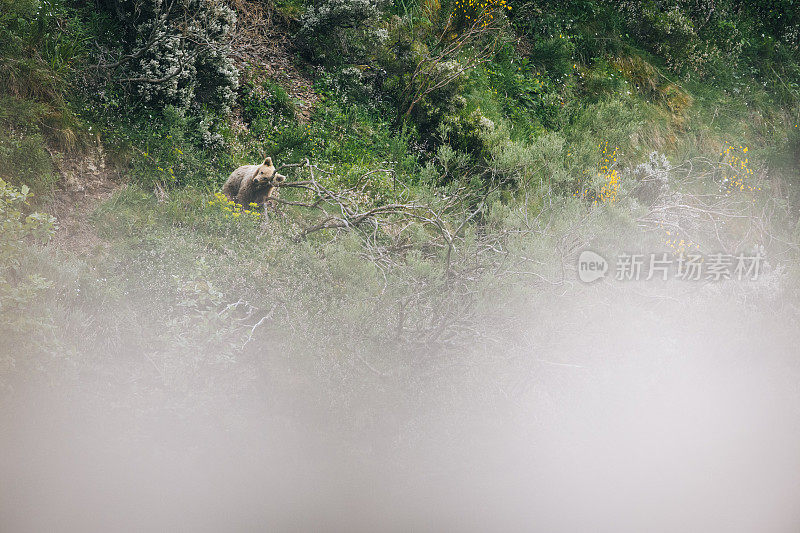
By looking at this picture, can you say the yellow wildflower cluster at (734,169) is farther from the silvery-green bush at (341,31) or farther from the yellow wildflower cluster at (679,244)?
the silvery-green bush at (341,31)

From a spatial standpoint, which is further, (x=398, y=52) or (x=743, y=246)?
(x=398, y=52)

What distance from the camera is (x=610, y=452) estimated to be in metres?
1.95

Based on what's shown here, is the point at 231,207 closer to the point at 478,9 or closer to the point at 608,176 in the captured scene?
the point at 608,176

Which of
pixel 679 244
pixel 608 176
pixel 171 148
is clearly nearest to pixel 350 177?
pixel 171 148

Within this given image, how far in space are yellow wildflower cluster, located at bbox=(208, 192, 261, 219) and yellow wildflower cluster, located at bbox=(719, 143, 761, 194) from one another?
2.58 meters

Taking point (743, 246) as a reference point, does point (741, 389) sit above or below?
below

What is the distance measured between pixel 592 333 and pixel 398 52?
180 centimetres

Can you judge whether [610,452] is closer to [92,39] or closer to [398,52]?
[398,52]

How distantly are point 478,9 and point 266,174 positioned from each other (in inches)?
68.8

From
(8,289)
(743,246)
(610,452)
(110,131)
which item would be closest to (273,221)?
(110,131)

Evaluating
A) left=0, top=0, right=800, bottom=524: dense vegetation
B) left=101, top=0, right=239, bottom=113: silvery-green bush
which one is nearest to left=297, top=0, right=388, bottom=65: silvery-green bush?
left=0, top=0, right=800, bottom=524: dense vegetation

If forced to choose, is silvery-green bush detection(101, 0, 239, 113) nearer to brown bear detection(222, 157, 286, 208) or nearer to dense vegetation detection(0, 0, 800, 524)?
dense vegetation detection(0, 0, 800, 524)

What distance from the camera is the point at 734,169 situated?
10.6 feet

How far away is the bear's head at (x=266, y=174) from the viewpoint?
2.17 m
